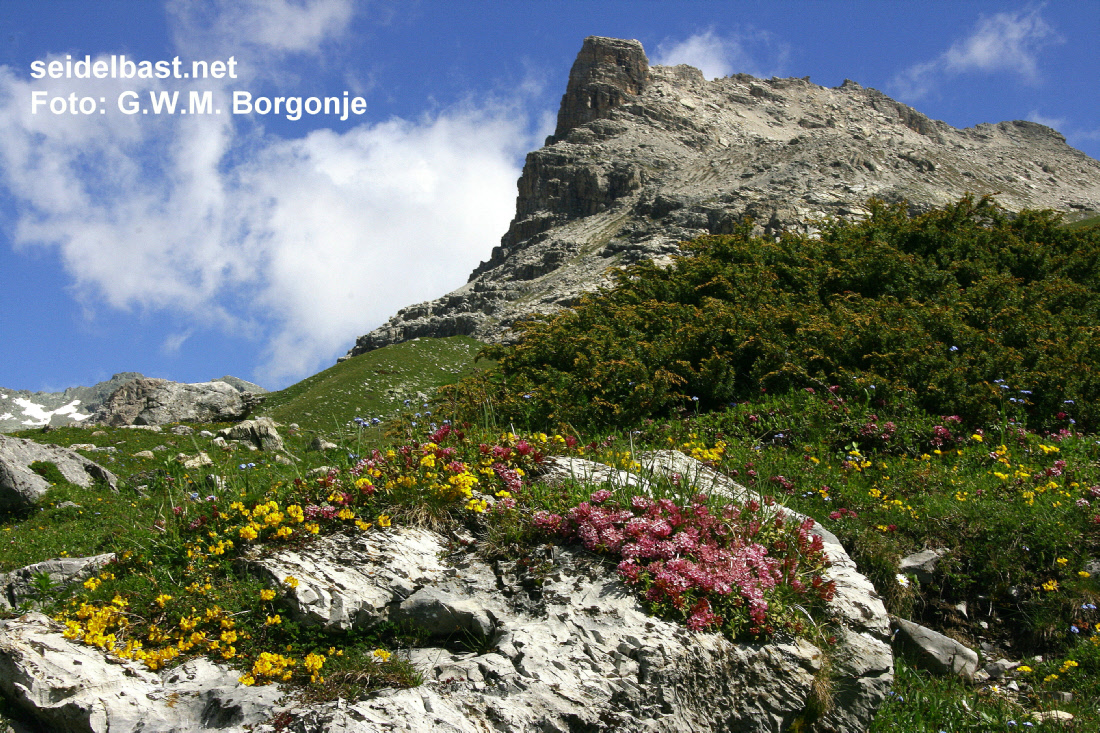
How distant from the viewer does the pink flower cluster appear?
16.0ft

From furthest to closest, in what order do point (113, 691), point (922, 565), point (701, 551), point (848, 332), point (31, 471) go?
point (31, 471)
point (848, 332)
point (922, 565)
point (701, 551)
point (113, 691)

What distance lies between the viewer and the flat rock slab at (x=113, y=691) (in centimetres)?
401

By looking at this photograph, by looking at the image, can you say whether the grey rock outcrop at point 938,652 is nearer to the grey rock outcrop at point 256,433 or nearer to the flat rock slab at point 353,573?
the flat rock slab at point 353,573

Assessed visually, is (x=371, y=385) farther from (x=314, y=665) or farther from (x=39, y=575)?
(x=314, y=665)

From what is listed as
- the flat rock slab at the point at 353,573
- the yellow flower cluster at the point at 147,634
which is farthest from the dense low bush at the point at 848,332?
the yellow flower cluster at the point at 147,634

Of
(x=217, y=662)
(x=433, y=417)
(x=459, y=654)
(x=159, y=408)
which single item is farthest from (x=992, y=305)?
(x=159, y=408)

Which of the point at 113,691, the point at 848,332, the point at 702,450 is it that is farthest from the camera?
the point at 848,332

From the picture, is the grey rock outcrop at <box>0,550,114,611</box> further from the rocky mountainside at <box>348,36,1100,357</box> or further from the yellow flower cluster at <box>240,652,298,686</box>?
the rocky mountainside at <box>348,36,1100,357</box>

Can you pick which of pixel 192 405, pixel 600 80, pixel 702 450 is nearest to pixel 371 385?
pixel 192 405

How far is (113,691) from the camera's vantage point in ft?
13.7

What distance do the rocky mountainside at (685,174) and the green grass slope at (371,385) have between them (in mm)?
11734

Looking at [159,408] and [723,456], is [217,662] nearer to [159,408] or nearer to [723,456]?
[723,456]

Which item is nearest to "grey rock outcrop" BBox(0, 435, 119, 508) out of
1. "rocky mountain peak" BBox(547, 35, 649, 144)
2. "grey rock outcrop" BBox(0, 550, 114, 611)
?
"grey rock outcrop" BBox(0, 550, 114, 611)

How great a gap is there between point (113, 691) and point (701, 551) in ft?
13.1
